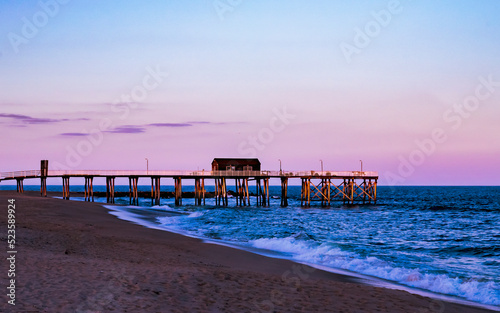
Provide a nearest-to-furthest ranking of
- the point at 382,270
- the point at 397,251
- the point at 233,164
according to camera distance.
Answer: the point at 382,270 < the point at 397,251 < the point at 233,164

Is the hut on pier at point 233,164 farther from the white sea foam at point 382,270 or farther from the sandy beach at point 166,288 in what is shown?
the sandy beach at point 166,288

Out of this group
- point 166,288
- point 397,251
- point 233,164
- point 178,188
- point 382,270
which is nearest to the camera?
point 166,288

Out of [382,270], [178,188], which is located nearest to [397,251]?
[382,270]

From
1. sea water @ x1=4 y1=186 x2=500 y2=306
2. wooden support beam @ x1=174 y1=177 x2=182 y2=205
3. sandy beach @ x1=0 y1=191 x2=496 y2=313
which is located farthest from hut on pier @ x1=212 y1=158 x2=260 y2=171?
sandy beach @ x1=0 y1=191 x2=496 y2=313

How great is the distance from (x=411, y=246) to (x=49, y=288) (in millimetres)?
22568

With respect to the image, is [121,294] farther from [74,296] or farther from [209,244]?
[209,244]

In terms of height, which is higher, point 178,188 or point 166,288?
point 178,188

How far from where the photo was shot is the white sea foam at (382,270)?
47.0 feet

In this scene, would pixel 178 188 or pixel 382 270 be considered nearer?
pixel 382 270

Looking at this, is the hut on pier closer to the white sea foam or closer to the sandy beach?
the white sea foam

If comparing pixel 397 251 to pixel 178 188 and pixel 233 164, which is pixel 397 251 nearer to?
pixel 178 188

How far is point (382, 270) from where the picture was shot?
1748 centimetres

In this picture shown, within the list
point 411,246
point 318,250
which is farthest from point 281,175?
point 318,250

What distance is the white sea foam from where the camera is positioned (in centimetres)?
1431
